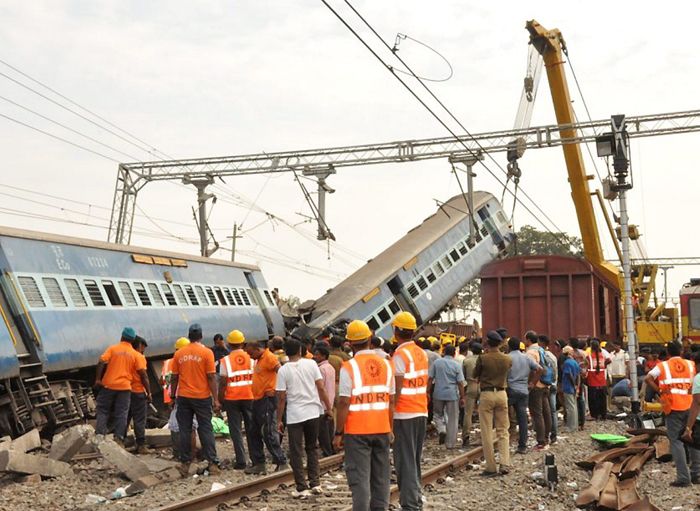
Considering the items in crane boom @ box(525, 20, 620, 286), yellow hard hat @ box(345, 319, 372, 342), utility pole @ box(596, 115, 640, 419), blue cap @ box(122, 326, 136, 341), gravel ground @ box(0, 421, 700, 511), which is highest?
crane boom @ box(525, 20, 620, 286)

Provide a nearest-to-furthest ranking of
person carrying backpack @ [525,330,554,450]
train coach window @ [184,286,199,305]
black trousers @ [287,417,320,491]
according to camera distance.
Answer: black trousers @ [287,417,320,491]
person carrying backpack @ [525,330,554,450]
train coach window @ [184,286,199,305]

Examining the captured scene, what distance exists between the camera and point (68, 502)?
925 cm

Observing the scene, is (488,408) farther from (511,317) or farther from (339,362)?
(511,317)

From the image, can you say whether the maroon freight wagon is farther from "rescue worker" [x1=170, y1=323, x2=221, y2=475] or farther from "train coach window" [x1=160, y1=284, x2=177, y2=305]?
"rescue worker" [x1=170, y1=323, x2=221, y2=475]

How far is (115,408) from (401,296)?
1421 cm

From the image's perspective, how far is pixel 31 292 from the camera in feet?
43.8

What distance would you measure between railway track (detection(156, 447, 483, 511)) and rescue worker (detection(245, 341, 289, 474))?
1.86 ft

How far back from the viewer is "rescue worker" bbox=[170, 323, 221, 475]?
10.5 m

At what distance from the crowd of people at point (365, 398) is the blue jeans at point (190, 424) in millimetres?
14

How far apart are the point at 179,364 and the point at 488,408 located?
13.0 ft

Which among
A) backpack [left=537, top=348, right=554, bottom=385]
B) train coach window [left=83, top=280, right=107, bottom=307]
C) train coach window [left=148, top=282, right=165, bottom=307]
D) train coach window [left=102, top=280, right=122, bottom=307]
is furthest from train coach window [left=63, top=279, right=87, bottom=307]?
backpack [left=537, top=348, right=554, bottom=385]

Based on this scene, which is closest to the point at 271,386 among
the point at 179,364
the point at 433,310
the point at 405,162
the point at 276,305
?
the point at 179,364

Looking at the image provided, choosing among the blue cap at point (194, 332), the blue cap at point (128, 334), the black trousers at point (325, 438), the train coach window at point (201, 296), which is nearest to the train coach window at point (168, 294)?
the train coach window at point (201, 296)

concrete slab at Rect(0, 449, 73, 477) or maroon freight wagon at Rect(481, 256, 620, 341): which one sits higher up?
maroon freight wagon at Rect(481, 256, 620, 341)
